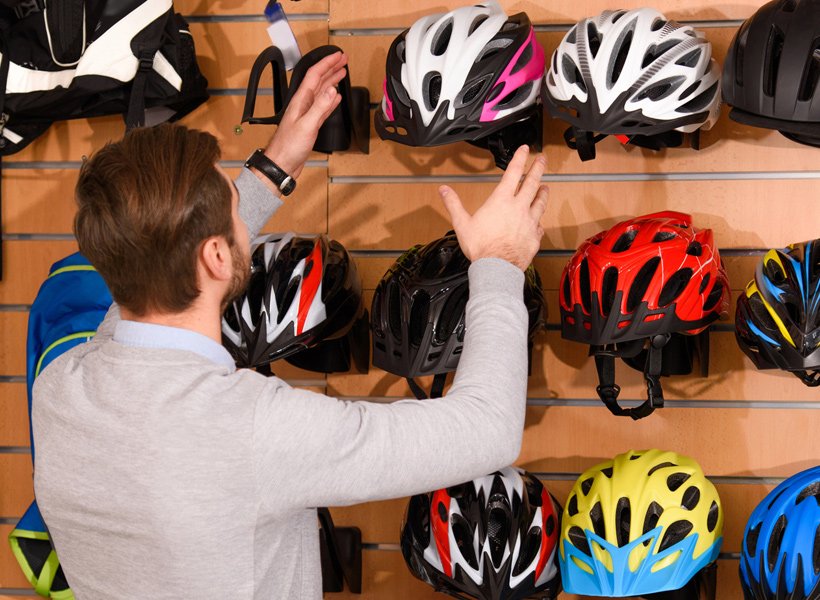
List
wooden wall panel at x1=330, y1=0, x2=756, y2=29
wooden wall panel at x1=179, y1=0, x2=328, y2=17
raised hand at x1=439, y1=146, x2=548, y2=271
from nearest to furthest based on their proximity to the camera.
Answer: raised hand at x1=439, y1=146, x2=548, y2=271 → wooden wall panel at x1=330, y1=0, x2=756, y2=29 → wooden wall panel at x1=179, y1=0, x2=328, y2=17

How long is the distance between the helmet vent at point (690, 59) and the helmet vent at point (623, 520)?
91cm

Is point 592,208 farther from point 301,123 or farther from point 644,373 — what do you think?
point 301,123

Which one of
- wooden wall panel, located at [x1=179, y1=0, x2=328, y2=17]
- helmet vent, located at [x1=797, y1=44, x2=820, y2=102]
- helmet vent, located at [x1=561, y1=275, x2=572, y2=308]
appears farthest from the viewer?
wooden wall panel, located at [x1=179, y1=0, x2=328, y2=17]

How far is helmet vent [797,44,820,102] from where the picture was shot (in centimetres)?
171

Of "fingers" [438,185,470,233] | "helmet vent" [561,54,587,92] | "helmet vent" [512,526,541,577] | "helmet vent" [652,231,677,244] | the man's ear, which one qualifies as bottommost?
"helmet vent" [512,526,541,577]

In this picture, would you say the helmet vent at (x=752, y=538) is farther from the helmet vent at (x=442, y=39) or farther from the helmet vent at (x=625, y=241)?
the helmet vent at (x=442, y=39)

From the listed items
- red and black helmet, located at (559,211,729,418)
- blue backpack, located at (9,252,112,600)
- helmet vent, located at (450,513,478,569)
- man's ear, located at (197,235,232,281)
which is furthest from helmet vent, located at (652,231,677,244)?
blue backpack, located at (9,252,112,600)

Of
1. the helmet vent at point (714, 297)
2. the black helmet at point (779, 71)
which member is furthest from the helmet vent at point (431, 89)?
the helmet vent at point (714, 297)

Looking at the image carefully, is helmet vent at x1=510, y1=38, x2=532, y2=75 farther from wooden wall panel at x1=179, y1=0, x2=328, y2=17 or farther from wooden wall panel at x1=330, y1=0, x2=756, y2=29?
wooden wall panel at x1=179, y1=0, x2=328, y2=17

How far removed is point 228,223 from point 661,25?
3.56 ft

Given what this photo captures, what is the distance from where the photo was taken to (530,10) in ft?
7.16

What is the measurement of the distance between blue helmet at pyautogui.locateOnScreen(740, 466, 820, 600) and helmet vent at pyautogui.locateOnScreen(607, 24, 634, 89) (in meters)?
0.91

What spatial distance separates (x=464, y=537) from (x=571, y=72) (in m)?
1.00

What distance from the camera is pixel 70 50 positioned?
2176mm
